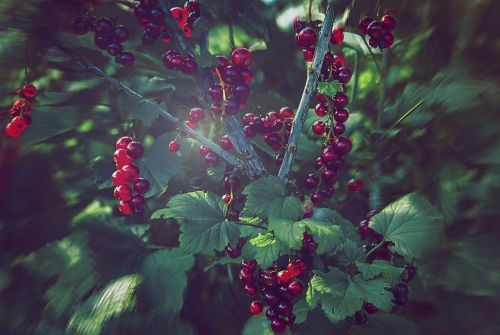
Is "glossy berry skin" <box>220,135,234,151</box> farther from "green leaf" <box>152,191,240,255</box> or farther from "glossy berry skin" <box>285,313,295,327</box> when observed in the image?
"glossy berry skin" <box>285,313,295,327</box>

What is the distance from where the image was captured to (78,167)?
1521 mm

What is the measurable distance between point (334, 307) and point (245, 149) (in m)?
0.39

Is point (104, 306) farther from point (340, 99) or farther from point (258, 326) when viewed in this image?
point (340, 99)

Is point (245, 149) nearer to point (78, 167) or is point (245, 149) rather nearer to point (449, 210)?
point (449, 210)

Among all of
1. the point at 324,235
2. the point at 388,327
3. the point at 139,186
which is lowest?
the point at 388,327

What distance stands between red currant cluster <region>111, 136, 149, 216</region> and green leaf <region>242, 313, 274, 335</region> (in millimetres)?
401

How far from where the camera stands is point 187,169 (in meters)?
1.33

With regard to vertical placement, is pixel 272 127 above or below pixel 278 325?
above

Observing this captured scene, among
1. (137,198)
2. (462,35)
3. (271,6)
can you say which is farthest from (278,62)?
(137,198)

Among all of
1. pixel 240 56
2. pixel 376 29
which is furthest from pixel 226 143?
pixel 376 29

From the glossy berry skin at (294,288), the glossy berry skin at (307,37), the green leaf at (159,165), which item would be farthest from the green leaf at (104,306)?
the glossy berry skin at (307,37)

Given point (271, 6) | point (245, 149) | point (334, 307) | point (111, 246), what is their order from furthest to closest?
point (271, 6) < point (111, 246) < point (245, 149) < point (334, 307)

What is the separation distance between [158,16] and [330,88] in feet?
1.29

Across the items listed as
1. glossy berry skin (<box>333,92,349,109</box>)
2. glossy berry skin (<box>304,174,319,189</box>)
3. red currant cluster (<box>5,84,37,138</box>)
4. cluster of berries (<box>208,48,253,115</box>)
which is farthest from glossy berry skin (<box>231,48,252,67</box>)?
red currant cluster (<box>5,84,37,138</box>)
